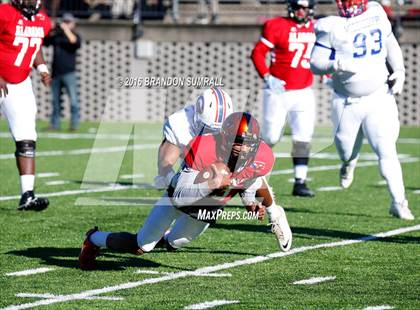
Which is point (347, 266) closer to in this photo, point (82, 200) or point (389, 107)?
point (389, 107)

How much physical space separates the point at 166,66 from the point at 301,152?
9.39m

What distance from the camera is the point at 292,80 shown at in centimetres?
1190

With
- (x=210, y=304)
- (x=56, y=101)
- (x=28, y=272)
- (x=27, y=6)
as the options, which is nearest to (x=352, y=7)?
(x=27, y=6)

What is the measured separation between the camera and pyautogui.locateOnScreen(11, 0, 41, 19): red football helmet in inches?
406

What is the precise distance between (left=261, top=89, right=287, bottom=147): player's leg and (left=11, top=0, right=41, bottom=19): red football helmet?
273 centimetres

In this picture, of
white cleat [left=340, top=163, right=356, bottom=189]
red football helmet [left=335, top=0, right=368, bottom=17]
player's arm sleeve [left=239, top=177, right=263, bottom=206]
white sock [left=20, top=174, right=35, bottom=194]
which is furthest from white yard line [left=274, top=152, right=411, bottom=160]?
player's arm sleeve [left=239, top=177, right=263, bottom=206]

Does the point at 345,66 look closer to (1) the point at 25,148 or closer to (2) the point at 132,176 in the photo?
(1) the point at 25,148

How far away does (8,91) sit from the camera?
1016 cm

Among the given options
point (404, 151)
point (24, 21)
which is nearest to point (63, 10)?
point (404, 151)

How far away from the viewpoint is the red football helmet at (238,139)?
6.55 m

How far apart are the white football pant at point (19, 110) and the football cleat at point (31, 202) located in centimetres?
51

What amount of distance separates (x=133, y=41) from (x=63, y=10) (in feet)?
5.54

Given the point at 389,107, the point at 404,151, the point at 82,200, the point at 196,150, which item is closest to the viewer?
the point at 196,150

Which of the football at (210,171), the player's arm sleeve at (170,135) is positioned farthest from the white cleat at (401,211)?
the football at (210,171)
